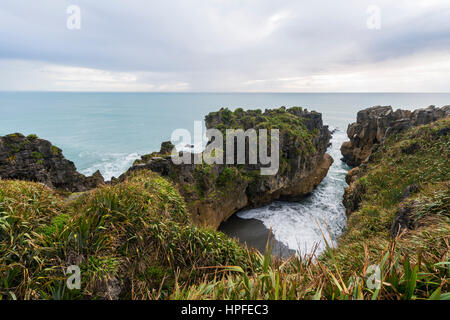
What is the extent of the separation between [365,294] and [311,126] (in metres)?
35.5

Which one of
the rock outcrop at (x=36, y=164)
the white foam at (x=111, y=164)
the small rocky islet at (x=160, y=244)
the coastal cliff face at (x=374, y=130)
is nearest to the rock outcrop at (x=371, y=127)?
the coastal cliff face at (x=374, y=130)

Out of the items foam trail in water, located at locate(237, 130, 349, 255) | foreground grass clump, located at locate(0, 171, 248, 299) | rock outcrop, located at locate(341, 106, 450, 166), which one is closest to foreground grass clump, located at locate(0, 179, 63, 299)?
foreground grass clump, located at locate(0, 171, 248, 299)

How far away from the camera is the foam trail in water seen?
63.3 feet

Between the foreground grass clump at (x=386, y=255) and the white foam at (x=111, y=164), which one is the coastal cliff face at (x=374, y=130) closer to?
the foreground grass clump at (x=386, y=255)

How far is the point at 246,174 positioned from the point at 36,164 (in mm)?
17679

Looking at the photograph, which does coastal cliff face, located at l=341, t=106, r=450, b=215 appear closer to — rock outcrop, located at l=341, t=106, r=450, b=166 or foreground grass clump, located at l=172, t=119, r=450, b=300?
rock outcrop, located at l=341, t=106, r=450, b=166

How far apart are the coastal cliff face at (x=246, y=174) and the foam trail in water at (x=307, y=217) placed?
130 centimetres

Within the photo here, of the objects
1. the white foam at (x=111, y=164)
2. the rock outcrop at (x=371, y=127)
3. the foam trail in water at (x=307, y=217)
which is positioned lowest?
the foam trail in water at (x=307, y=217)

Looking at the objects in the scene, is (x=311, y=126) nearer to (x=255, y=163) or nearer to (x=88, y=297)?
(x=255, y=163)

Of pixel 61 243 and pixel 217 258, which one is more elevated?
pixel 61 243

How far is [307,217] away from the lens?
22.9m

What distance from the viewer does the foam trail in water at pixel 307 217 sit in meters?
19.3
